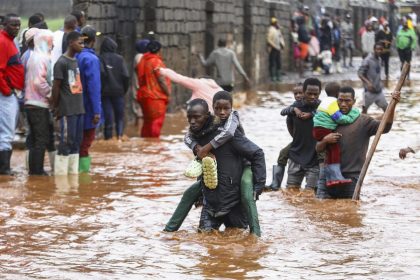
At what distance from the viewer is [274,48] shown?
32.4 metres

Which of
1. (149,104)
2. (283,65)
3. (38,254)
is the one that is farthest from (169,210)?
(283,65)

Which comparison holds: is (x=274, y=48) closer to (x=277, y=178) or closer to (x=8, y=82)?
(x=8, y=82)

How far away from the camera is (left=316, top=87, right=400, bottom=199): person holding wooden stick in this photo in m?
10.3

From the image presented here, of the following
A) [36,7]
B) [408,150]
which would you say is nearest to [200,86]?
[36,7]

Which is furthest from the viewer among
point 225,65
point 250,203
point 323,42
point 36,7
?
point 323,42

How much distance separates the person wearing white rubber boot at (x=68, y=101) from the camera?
39.5ft

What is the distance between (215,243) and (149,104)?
27.4 feet

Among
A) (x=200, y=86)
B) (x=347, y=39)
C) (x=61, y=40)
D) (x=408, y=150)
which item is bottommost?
(x=347, y=39)

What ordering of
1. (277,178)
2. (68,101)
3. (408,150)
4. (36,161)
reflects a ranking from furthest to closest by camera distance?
(36,161), (68,101), (277,178), (408,150)

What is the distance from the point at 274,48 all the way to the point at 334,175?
2231 centimetres

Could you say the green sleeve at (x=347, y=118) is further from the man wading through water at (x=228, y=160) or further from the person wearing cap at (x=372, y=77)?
the person wearing cap at (x=372, y=77)

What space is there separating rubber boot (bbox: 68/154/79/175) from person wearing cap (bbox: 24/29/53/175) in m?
0.32

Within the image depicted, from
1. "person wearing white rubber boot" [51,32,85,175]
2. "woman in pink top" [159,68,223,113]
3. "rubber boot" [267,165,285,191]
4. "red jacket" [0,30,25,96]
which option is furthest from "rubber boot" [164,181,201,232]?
"woman in pink top" [159,68,223,113]

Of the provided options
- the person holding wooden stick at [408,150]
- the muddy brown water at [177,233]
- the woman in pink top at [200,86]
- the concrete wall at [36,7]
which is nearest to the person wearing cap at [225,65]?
the concrete wall at [36,7]
